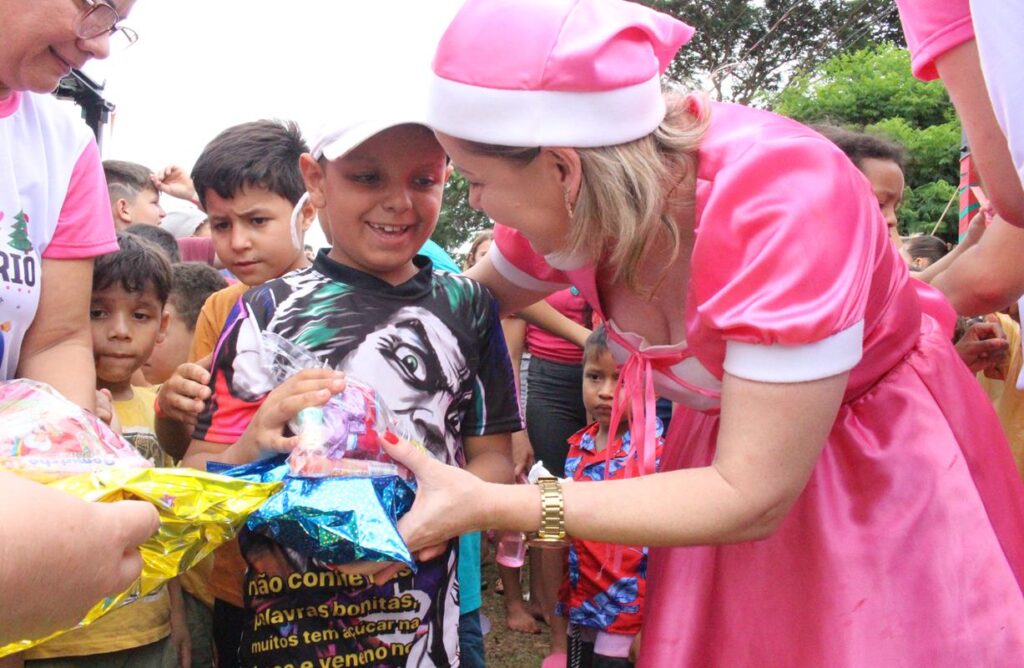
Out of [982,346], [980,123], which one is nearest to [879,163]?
[982,346]

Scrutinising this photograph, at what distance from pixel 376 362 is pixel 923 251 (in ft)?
18.3

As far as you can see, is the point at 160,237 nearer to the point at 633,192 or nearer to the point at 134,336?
the point at 134,336

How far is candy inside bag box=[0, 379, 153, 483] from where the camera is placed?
1.39m

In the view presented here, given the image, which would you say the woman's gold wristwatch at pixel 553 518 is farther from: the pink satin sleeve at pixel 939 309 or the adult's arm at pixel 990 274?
the adult's arm at pixel 990 274

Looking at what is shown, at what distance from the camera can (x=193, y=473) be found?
4.71 feet

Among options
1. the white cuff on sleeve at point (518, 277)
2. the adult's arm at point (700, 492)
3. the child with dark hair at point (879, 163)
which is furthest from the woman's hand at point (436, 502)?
the child with dark hair at point (879, 163)

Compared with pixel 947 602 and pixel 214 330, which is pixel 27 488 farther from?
pixel 214 330

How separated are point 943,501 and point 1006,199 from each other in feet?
1.73

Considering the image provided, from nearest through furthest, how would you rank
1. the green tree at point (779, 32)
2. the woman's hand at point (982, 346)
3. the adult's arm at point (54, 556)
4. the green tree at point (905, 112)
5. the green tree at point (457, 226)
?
the adult's arm at point (54, 556), the woman's hand at point (982, 346), the green tree at point (905, 112), the green tree at point (457, 226), the green tree at point (779, 32)

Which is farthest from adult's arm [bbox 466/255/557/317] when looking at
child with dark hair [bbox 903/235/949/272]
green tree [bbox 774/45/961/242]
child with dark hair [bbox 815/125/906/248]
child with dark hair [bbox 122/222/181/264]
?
green tree [bbox 774/45/961/242]

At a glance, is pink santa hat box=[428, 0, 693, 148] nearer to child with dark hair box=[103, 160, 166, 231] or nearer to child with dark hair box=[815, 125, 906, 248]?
child with dark hair box=[815, 125, 906, 248]

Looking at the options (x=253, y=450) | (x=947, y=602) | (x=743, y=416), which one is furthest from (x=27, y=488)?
(x=947, y=602)

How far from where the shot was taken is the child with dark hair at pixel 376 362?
73.1 inches

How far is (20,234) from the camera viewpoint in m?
1.90
